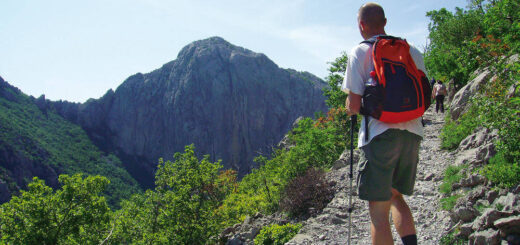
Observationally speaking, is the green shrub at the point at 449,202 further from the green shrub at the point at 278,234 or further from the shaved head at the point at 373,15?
the shaved head at the point at 373,15

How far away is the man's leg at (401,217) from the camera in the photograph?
108 inches

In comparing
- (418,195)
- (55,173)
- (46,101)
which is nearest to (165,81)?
(46,101)

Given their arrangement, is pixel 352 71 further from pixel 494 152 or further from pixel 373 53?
pixel 494 152

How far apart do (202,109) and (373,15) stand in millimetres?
108995

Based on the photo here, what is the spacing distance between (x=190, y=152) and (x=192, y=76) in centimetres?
9901

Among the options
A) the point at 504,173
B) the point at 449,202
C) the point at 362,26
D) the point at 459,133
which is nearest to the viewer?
the point at 362,26

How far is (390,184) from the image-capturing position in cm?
263

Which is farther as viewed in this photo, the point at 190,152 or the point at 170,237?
the point at 190,152

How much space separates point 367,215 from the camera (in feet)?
20.5

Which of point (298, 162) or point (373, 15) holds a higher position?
point (373, 15)

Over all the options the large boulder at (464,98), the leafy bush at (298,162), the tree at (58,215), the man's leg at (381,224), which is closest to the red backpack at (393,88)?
the man's leg at (381,224)

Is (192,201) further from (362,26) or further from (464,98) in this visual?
(362,26)

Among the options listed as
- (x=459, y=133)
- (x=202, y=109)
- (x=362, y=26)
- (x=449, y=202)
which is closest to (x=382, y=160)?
(x=362, y=26)

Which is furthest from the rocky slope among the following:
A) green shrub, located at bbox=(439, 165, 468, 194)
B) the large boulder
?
green shrub, located at bbox=(439, 165, 468, 194)
